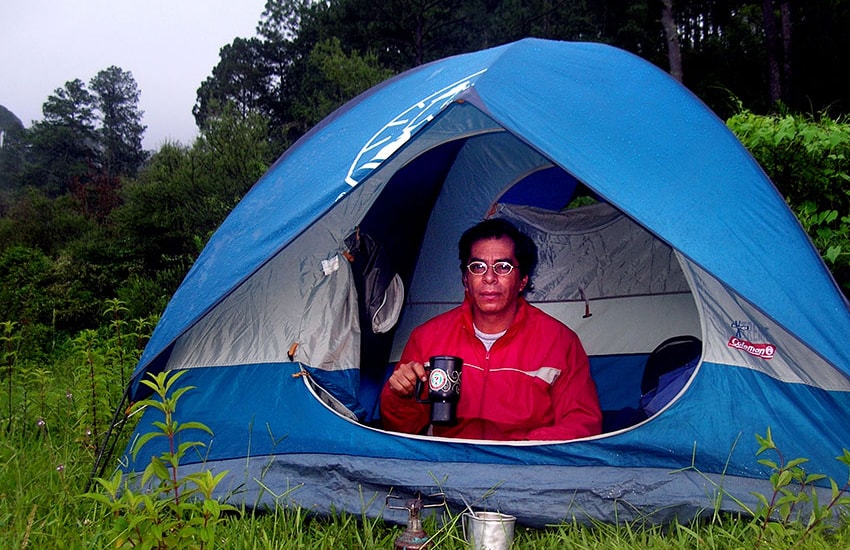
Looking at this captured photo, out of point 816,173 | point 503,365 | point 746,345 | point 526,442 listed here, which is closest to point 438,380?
point 526,442

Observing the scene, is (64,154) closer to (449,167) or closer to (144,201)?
(144,201)

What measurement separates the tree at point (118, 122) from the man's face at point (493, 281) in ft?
98.5

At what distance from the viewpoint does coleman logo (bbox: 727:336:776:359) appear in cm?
218

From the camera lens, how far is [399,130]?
90.4 inches

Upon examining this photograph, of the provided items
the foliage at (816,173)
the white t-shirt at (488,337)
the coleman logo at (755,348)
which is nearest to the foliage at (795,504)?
the coleman logo at (755,348)

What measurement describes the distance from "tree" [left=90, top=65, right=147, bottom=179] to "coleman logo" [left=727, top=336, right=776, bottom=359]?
30.8m

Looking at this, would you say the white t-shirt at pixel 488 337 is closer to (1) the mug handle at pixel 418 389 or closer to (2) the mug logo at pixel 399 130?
(1) the mug handle at pixel 418 389

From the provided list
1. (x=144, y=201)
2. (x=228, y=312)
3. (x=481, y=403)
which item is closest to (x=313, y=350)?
(x=228, y=312)

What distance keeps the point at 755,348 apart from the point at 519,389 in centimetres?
80

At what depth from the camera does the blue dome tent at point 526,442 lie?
2088mm

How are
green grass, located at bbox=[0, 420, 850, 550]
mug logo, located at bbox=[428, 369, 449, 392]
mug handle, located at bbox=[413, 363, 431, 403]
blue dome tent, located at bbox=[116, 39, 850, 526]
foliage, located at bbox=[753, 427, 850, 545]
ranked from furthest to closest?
mug handle, located at bbox=[413, 363, 431, 403]
mug logo, located at bbox=[428, 369, 449, 392]
blue dome tent, located at bbox=[116, 39, 850, 526]
green grass, located at bbox=[0, 420, 850, 550]
foliage, located at bbox=[753, 427, 850, 545]

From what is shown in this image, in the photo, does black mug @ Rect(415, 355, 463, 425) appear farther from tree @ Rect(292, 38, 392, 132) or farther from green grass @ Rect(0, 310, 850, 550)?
tree @ Rect(292, 38, 392, 132)

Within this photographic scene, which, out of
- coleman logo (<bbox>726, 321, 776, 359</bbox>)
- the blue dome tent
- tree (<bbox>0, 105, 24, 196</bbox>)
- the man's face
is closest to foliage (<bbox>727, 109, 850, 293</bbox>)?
the blue dome tent

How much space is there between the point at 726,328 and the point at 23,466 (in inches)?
98.7
